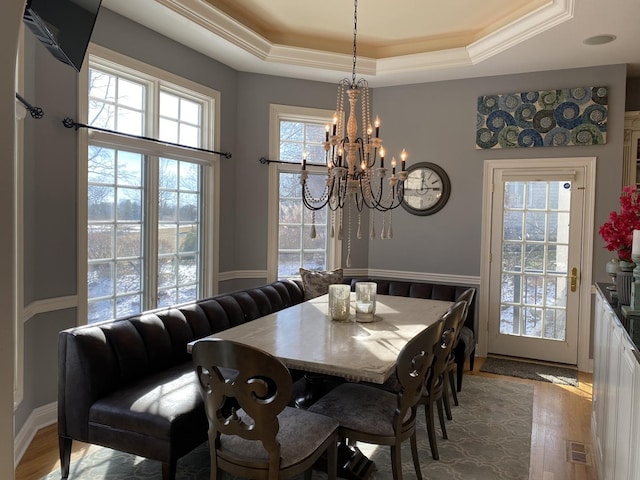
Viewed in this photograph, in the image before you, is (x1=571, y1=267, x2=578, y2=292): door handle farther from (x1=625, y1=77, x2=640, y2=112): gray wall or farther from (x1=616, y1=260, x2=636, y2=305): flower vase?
(x1=616, y1=260, x2=636, y2=305): flower vase

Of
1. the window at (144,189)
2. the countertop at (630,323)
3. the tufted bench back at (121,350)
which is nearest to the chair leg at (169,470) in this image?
the tufted bench back at (121,350)

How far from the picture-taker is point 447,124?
16.3ft

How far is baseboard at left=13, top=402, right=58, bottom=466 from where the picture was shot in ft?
8.68

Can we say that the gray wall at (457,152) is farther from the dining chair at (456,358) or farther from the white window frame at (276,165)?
the dining chair at (456,358)

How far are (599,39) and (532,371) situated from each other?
9.68 feet

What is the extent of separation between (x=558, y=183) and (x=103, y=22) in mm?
4186

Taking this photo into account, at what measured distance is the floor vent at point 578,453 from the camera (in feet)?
9.13

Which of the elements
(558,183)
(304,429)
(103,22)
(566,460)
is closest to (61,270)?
(103,22)

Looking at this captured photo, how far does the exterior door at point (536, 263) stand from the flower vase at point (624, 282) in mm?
2522

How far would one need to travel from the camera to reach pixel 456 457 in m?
2.77

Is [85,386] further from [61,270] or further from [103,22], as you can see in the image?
[103,22]

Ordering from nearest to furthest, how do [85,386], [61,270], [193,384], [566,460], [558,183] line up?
[85,386] < [193,384] < [566,460] < [61,270] < [558,183]

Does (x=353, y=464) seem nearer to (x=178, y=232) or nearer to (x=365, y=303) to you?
(x=365, y=303)

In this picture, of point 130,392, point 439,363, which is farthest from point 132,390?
point 439,363
